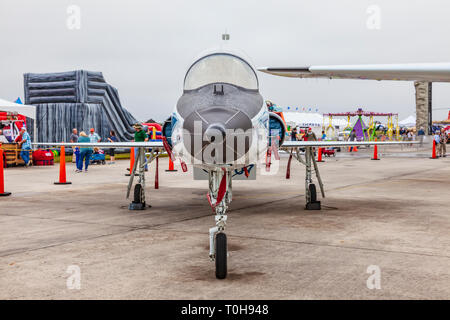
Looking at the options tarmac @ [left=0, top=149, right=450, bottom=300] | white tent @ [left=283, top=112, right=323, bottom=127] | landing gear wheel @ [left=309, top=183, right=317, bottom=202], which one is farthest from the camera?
white tent @ [left=283, top=112, right=323, bottom=127]

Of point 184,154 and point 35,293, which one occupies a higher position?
point 184,154

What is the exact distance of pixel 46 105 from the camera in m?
26.6

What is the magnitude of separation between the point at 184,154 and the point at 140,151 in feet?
14.9

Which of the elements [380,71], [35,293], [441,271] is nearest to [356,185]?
[380,71]

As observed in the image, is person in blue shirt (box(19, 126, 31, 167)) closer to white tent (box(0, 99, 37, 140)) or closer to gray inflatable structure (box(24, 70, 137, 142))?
white tent (box(0, 99, 37, 140))

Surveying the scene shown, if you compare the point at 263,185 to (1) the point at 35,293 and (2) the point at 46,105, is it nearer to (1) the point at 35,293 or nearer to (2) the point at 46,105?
(1) the point at 35,293

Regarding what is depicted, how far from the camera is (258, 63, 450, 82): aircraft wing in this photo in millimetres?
12146

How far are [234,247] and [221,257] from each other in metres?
1.32

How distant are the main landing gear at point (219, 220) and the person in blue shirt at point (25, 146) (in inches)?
642

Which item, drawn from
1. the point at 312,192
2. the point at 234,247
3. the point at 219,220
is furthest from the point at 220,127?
the point at 312,192

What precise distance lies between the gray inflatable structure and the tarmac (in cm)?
1618

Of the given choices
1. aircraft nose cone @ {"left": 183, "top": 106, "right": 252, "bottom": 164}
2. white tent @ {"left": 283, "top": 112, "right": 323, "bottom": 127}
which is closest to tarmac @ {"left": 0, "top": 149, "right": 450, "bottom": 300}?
aircraft nose cone @ {"left": 183, "top": 106, "right": 252, "bottom": 164}

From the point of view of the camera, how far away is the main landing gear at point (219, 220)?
443 centimetres

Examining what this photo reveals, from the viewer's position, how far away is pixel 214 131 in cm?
418
